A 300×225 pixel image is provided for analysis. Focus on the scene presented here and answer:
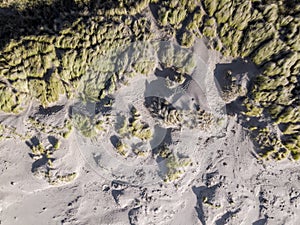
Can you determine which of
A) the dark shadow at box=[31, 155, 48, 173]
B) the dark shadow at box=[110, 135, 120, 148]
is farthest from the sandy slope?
the dark shadow at box=[110, 135, 120, 148]

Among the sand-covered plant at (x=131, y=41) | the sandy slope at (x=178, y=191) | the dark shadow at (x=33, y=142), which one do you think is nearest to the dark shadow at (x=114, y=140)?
the sandy slope at (x=178, y=191)

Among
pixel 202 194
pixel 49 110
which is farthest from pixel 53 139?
pixel 202 194

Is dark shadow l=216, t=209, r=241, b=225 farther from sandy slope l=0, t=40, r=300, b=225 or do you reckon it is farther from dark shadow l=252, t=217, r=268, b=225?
dark shadow l=252, t=217, r=268, b=225

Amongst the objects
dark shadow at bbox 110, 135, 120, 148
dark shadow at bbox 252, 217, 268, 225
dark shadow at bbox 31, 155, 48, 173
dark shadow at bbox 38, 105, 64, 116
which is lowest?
dark shadow at bbox 252, 217, 268, 225

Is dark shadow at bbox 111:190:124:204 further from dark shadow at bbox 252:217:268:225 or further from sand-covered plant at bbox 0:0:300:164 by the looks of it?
dark shadow at bbox 252:217:268:225

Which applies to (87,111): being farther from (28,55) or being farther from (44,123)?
(28,55)

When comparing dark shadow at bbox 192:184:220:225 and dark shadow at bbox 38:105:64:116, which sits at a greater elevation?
dark shadow at bbox 38:105:64:116

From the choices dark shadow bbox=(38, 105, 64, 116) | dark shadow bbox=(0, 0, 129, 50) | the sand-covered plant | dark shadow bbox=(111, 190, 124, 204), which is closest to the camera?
the sand-covered plant

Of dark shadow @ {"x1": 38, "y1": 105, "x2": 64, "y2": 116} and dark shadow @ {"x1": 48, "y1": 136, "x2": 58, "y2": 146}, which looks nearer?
dark shadow @ {"x1": 38, "y1": 105, "x2": 64, "y2": 116}

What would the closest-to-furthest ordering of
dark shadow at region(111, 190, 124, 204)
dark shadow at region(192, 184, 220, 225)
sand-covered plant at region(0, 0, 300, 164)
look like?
sand-covered plant at region(0, 0, 300, 164), dark shadow at region(192, 184, 220, 225), dark shadow at region(111, 190, 124, 204)

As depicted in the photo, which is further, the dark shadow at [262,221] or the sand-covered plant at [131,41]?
the dark shadow at [262,221]

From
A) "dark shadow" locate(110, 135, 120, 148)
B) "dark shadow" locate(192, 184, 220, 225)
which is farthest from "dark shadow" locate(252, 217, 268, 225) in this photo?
"dark shadow" locate(110, 135, 120, 148)

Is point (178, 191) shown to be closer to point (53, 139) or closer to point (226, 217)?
point (226, 217)

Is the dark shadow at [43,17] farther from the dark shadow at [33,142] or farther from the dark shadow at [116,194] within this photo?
the dark shadow at [116,194]
